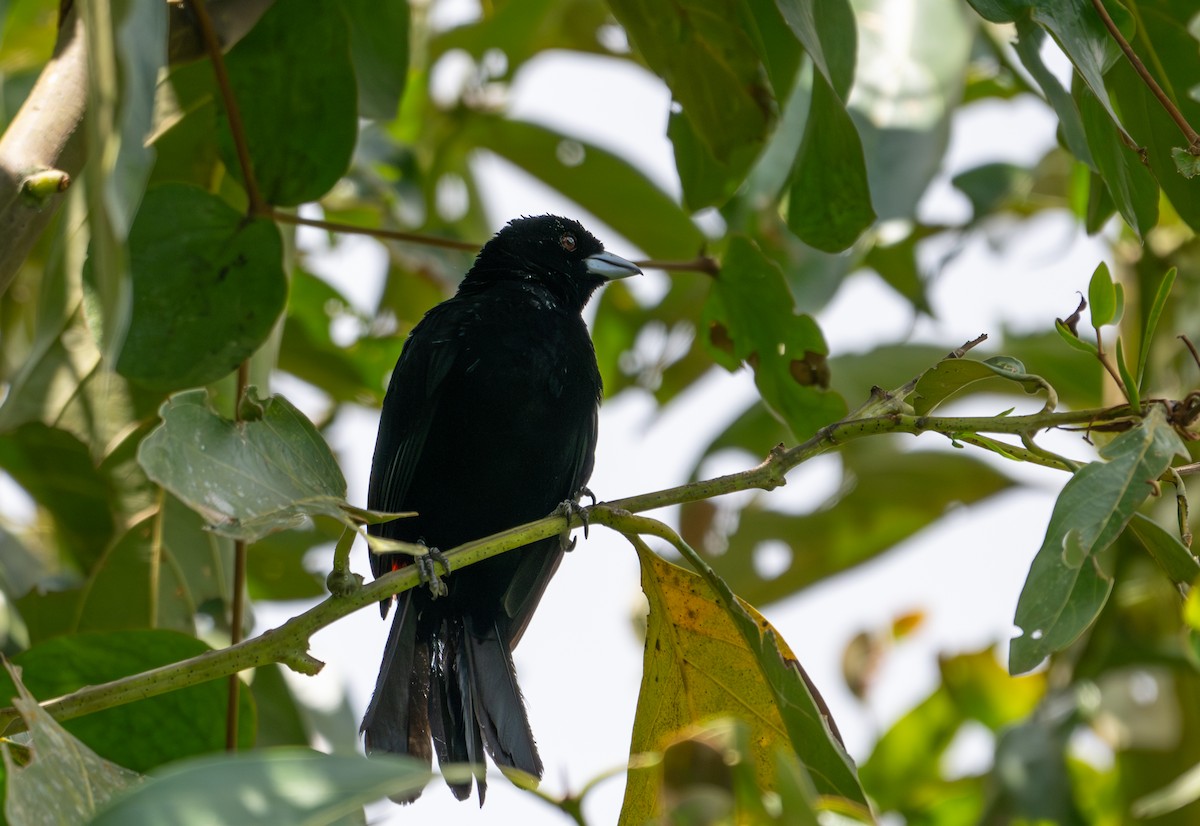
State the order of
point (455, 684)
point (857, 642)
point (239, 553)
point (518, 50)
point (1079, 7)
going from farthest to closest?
point (518, 50)
point (857, 642)
point (455, 684)
point (239, 553)
point (1079, 7)

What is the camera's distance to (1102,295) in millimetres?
1817

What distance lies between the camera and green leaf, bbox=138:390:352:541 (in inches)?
68.7

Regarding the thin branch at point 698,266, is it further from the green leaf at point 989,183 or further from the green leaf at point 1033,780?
the green leaf at point 989,183

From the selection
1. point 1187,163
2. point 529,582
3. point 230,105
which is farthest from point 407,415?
point 1187,163

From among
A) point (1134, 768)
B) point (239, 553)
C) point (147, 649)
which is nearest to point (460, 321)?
point (239, 553)

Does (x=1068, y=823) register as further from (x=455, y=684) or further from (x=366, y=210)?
(x=366, y=210)

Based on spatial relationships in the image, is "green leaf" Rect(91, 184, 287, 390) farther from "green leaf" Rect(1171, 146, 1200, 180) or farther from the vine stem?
"green leaf" Rect(1171, 146, 1200, 180)

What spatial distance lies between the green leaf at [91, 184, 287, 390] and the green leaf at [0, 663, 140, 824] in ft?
3.03

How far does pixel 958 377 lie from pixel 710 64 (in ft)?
3.39

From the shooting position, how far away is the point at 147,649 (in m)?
2.38

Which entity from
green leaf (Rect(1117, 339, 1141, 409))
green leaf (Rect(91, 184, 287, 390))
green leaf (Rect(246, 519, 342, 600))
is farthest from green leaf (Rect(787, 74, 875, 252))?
green leaf (Rect(246, 519, 342, 600))

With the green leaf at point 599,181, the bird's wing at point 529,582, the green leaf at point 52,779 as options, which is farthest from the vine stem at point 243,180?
the green leaf at point 599,181

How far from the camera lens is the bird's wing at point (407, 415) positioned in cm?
351

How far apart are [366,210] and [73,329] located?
1.76 meters
